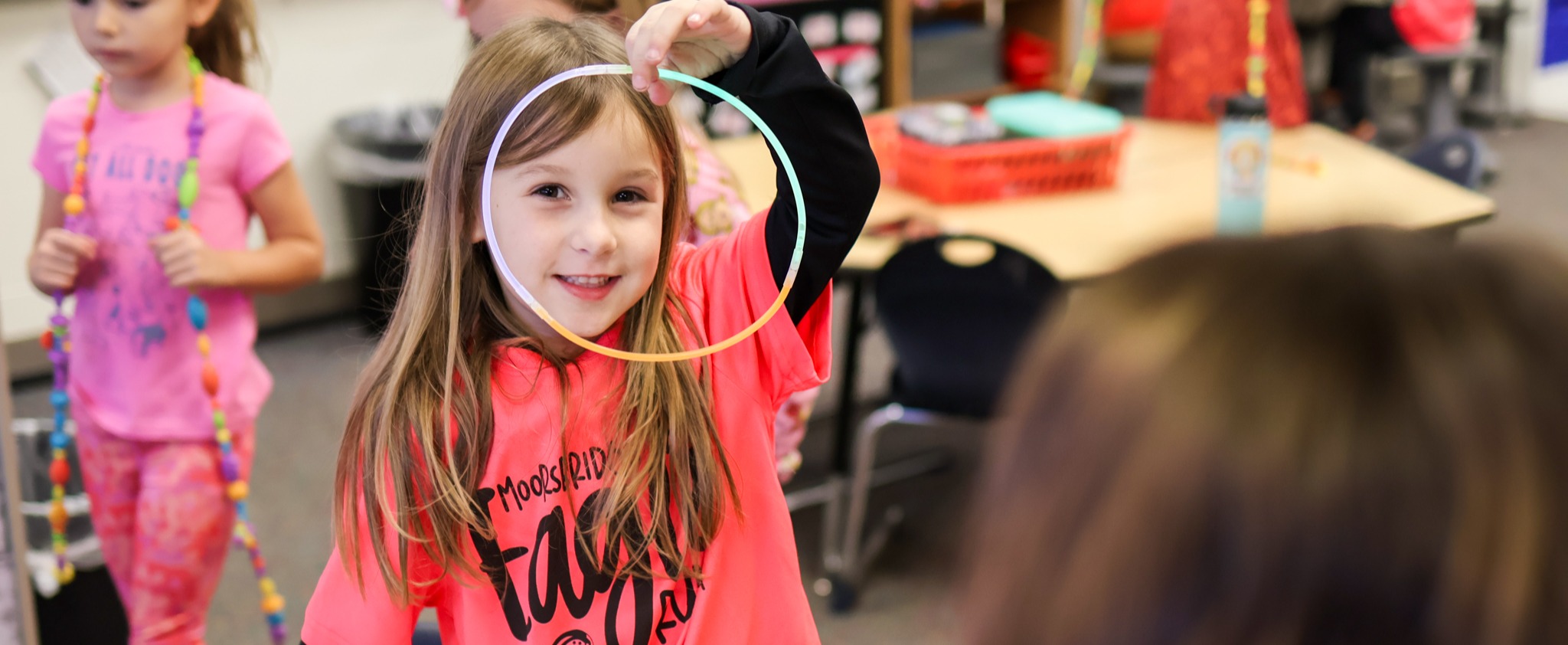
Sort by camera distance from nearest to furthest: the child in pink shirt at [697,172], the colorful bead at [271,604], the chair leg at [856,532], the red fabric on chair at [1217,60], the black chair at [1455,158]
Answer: the child in pink shirt at [697,172] < the colorful bead at [271,604] < the chair leg at [856,532] < the black chair at [1455,158] < the red fabric on chair at [1217,60]

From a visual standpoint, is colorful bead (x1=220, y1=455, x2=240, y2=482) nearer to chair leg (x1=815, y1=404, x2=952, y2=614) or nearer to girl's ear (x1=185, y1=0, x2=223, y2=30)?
girl's ear (x1=185, y1=0, x2=223, y2=30)

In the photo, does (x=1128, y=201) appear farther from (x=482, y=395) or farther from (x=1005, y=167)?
(x=482, y=395)

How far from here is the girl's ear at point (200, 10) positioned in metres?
1.80

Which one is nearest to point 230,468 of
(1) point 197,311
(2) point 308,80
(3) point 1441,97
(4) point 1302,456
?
(1) point 197,311

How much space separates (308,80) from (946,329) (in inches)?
91.4

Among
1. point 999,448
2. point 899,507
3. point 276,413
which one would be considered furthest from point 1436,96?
point 999,448

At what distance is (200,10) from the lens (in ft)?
5.94

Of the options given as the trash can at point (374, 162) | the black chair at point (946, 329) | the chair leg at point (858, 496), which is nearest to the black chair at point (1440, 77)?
the black chair at point (946, 329)

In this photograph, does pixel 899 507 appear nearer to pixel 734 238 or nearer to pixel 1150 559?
pixel 734 238

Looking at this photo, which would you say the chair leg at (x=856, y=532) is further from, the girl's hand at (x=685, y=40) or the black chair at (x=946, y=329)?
the girl's hand at (x=685, y=40)

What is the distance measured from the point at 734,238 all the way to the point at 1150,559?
2.32ft

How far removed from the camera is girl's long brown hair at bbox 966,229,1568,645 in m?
0.39

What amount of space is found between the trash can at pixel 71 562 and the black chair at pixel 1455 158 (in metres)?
2.77

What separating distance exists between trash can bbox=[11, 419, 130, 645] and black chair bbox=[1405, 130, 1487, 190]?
2768 mm
